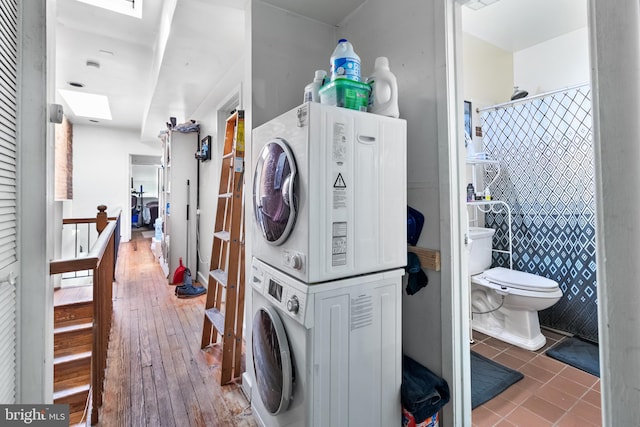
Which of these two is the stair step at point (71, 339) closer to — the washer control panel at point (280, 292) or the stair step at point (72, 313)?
the stair step at point (72, 313)

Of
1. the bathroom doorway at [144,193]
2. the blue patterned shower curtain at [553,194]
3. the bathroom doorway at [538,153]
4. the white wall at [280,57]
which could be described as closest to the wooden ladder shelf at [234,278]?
the white wall at [280,57]

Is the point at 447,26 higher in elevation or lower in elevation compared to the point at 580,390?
higher

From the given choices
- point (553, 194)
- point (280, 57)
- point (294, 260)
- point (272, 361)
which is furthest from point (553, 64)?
point (272, 361)

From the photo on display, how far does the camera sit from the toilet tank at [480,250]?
2.56 meters

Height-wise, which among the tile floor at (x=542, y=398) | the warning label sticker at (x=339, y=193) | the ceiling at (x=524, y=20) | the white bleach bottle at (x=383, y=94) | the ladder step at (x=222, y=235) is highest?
the ceiling at (x=524, y=20)

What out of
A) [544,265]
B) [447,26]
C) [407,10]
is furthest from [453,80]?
[544,265]

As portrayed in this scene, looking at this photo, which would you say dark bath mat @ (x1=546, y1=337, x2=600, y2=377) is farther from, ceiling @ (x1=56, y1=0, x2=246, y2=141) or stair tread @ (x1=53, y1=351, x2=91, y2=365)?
stair tread @ (x1=53, y1=351, x2=91, y2=365)

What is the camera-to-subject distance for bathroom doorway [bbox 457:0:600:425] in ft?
7.61

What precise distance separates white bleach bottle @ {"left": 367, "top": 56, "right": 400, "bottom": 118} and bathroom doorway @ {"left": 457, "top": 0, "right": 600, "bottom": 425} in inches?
46.9

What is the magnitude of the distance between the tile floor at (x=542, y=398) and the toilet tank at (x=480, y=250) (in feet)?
2.37

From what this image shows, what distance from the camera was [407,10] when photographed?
4.89 ft

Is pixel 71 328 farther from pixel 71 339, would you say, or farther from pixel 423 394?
pixel 423 394

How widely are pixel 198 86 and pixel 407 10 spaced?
94.5 inches

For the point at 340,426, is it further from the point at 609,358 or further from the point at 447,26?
the point at 447,26
